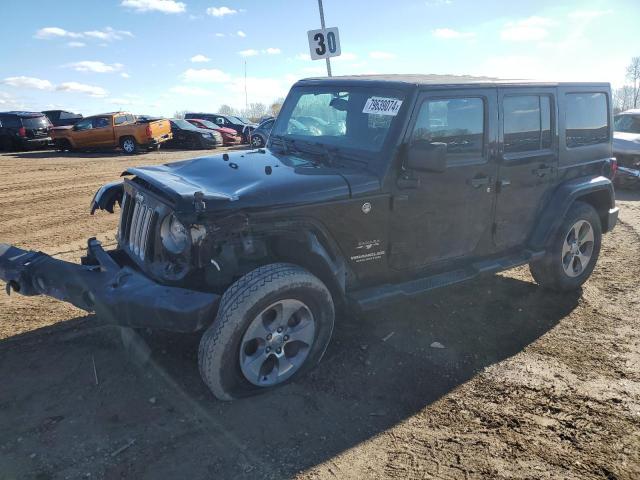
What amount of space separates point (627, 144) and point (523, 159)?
835 cm

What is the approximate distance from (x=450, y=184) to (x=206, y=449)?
253 cm

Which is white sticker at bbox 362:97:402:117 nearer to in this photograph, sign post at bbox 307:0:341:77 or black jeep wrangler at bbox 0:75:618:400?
black jeep wrangler at bbox 0:75:618:400

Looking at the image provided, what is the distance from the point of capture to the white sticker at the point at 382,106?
367cm

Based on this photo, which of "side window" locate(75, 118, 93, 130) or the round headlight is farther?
"side window" locate(75, 118, 93, 130)

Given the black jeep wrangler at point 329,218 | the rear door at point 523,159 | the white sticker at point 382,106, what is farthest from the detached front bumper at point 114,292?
the rear door at point 523,159

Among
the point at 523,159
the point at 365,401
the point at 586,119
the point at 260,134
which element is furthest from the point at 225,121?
the point at 365,401

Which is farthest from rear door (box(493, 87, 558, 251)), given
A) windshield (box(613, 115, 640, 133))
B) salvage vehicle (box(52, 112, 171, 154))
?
salvage vehicle (box(52, 112, 171, 154))

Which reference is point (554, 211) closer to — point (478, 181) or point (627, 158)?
point (478, 181)

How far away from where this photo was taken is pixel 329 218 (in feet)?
11.0

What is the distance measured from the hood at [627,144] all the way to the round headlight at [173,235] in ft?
34.9

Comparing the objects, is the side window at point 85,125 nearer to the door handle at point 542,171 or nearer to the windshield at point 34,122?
the windshield at point 34,122

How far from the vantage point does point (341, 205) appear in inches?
133

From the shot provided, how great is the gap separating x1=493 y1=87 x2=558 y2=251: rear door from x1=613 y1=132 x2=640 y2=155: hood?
25.2 ft

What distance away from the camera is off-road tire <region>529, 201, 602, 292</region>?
15.9ft
